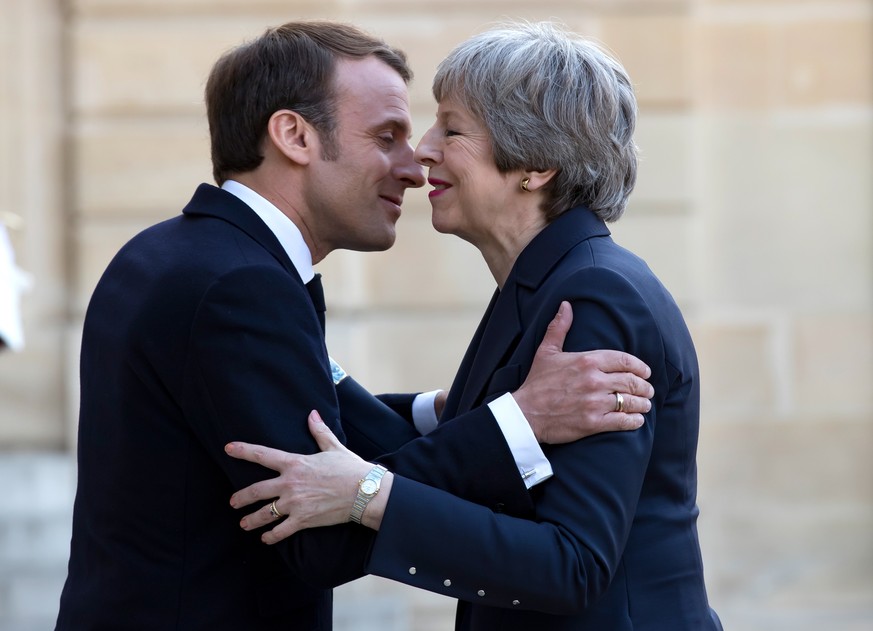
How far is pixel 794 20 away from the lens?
6.20 meters

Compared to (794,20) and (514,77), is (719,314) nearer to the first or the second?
(794,20)

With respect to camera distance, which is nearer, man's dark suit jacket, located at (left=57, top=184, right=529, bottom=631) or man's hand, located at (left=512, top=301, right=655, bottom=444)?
man's hand, located at (left=512, top=301, right=655, bottom=444)

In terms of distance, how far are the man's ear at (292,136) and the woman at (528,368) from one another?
0.86 ft

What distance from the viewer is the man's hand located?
223 cm

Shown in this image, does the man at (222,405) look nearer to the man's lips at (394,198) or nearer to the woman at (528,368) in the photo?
the woman at (528,368)

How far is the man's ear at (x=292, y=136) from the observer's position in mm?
A: 2793

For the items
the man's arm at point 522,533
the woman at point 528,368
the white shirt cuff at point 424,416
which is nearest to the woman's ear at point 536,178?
the woman at point 528,368

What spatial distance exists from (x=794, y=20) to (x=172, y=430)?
469 centimetres

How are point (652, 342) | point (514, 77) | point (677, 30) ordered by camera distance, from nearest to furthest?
point (652, 342), point (514, 77), point (677, 30)

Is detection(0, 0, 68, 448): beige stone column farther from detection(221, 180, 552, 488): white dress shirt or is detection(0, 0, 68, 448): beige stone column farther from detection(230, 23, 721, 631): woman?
detection(230, 23, 721, 631): woman

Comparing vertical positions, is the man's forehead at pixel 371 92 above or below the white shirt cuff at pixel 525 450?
above

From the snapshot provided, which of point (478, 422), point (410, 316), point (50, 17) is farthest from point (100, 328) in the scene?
point (50, 17)

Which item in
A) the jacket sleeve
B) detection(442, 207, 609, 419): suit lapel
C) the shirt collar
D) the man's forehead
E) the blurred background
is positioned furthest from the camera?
the blurred background

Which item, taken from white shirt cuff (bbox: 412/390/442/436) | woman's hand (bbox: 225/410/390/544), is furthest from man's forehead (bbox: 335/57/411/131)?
woman's hand (bbox: 225/410/390/544)
